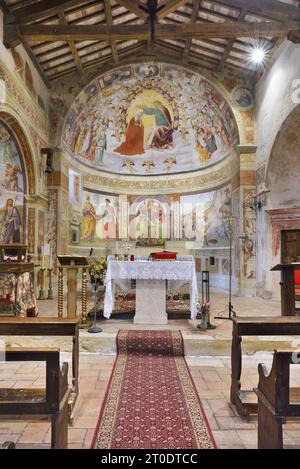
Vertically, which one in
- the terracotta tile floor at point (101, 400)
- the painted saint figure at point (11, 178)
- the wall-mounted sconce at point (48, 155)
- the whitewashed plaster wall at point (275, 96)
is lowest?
the terracotta tile floor at point (101, 400)

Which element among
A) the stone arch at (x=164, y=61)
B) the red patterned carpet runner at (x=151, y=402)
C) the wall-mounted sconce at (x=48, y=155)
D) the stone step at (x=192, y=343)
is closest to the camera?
the red patterned carpet runner at (x=151, y=402)

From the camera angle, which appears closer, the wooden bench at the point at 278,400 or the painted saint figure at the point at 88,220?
the wooden bench at the point at 278,400

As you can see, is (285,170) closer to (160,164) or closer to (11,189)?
(160,164)

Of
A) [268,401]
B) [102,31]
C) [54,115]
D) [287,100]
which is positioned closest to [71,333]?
[268,401]

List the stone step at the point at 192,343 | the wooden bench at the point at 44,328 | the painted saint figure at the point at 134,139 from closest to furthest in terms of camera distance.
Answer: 1. the wooden bench at the point at 44,328
2. the stone step at the point at 192,343
3. the painted saint figure at the point at 134,139

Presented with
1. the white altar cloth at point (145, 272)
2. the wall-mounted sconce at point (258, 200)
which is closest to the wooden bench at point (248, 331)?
the white altar cloth at point (145, 272)

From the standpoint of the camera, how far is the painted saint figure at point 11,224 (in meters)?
8.20

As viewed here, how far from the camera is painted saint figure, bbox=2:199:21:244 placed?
8.20 meters

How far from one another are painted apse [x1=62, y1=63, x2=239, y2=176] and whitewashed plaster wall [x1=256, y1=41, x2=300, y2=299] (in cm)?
120

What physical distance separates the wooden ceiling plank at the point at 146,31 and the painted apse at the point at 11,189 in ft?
7.53

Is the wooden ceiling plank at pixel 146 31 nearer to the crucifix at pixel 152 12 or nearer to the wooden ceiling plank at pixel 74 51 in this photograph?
the crucifix at pixel 152 12

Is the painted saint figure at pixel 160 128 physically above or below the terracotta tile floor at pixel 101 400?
above

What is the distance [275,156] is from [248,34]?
3071mm

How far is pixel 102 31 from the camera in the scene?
7.43 m
